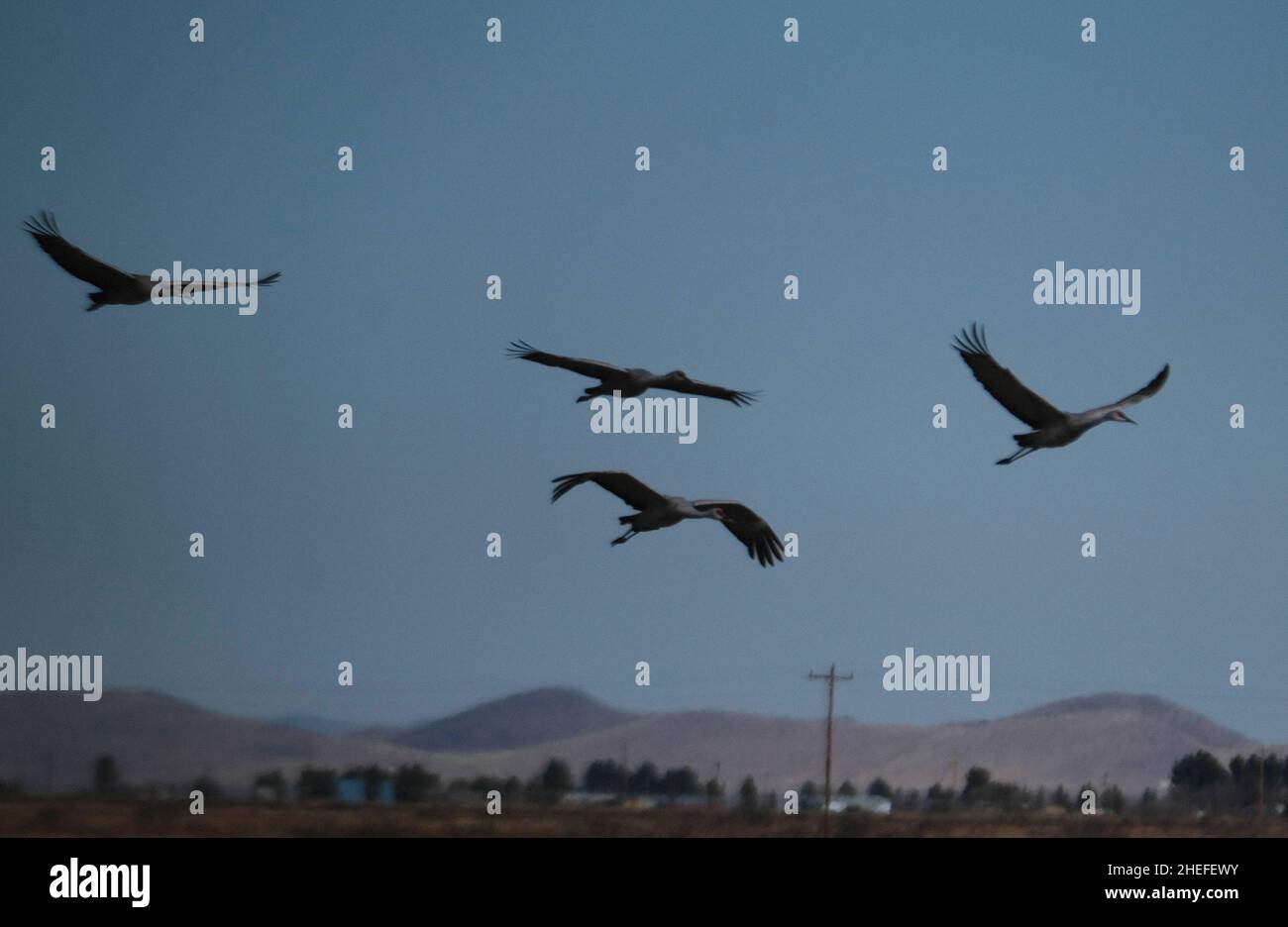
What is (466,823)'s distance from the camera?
44781 mm

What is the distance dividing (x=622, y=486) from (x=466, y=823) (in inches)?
438

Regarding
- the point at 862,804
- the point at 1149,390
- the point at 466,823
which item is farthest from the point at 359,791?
the point at 1149,390

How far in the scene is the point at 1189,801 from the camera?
57000 mm

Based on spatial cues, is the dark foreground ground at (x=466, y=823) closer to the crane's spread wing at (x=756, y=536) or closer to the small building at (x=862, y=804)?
the small building at (x=862, y=804)

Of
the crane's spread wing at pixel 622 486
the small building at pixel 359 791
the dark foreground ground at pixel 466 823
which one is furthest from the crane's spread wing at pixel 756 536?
the small building at pixel 359 791

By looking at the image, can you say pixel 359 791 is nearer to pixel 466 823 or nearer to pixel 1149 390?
pixel 466 823

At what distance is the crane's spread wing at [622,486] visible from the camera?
3547 cm

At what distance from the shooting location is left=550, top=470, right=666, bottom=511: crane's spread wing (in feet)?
116

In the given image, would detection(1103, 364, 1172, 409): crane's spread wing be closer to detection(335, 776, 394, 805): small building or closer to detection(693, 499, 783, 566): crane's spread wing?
detection(693, 499, 783, 566): crane's spread wing

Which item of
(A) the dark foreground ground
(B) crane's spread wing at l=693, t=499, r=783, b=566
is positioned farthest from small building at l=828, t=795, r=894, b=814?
(B) crane's spread wing at l=693, t=499, r=783, b=566
